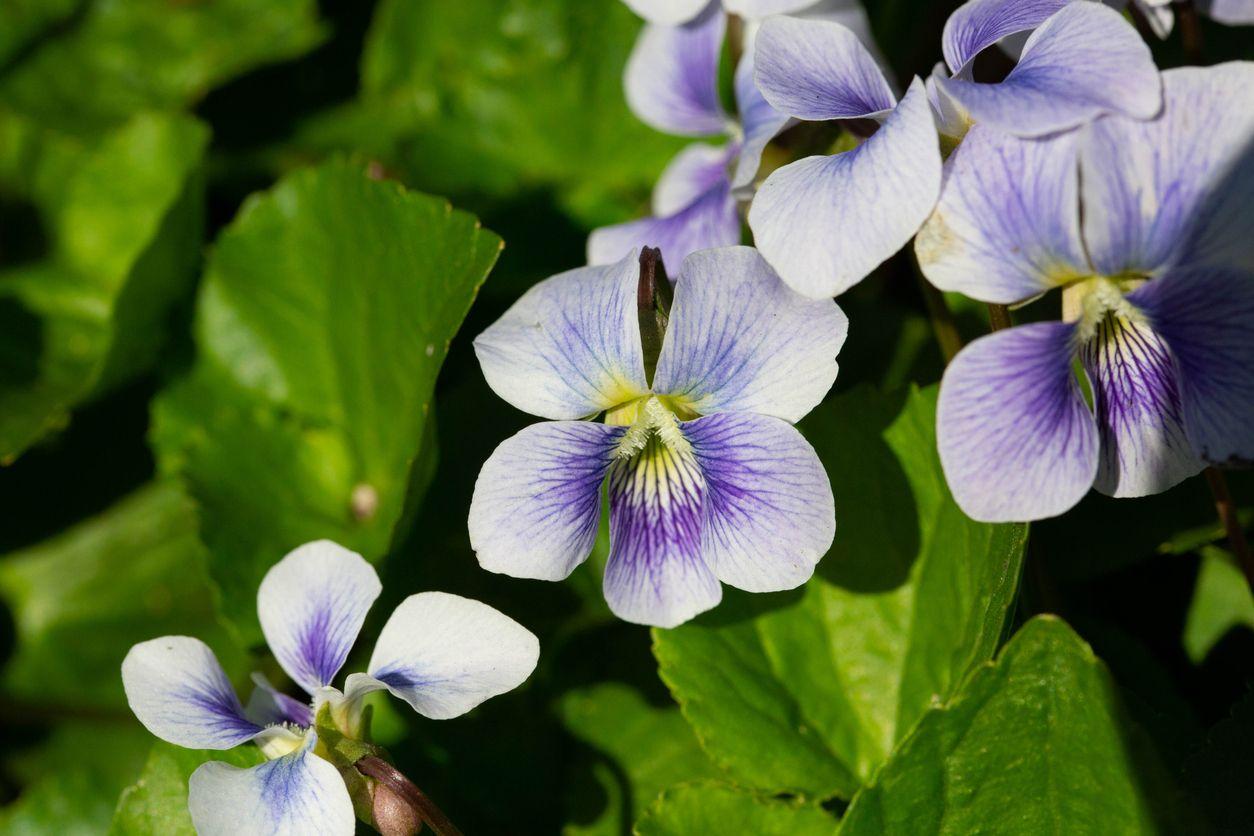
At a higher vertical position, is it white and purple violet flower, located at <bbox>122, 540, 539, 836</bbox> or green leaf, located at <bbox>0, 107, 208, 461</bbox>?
white and purple violet flower, located at <bbox>122, 540, 539, 836</bbox>

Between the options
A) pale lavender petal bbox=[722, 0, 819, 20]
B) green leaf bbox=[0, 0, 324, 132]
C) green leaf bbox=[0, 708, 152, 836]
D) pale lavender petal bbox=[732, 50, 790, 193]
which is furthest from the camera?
green leaf bbox=[0, 0, 324, 132]

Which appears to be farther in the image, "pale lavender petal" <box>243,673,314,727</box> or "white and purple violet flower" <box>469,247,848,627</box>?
"pale lavender petal" <box>243,673,314,727</box>

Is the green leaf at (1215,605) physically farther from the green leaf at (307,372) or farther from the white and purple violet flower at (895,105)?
the green leaf at (307,372)

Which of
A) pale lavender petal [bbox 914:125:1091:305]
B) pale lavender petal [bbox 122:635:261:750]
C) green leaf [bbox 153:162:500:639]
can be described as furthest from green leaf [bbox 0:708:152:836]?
pale lavender petal [bbox 914:125:1091:305]

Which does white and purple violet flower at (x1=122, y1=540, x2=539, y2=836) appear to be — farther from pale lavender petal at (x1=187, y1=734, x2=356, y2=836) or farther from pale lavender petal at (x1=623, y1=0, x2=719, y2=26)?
pale lavender petal at (x1=623, y1=0, x2=719, y2=26)

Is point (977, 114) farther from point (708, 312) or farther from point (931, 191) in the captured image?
point (708, 312)

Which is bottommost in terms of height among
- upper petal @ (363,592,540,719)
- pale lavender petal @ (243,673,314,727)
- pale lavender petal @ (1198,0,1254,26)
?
pale lavender petal @ (243,673,314,727)

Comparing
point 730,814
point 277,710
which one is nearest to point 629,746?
point 730,814

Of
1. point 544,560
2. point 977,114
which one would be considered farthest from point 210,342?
point 977,114
